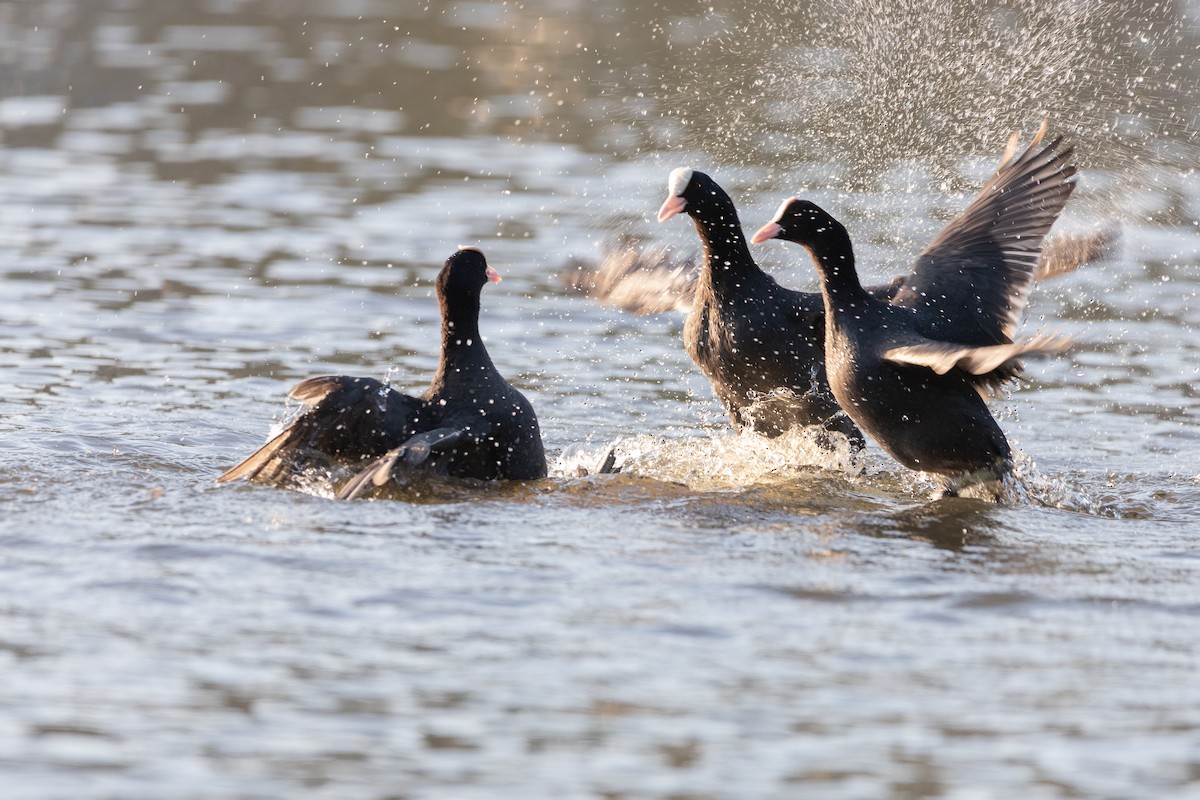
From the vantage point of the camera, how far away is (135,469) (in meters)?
6.90

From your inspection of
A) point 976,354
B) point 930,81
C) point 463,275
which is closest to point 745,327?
point 463,275

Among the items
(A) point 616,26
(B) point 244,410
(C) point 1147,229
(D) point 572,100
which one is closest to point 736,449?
(B) point 244,410

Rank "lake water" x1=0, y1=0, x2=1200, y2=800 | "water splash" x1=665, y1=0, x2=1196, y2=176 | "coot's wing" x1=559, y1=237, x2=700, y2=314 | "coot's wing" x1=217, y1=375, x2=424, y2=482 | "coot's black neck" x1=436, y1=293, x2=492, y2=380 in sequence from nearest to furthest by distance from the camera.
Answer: "lake water" x1=0, y1=0, x2=1200, y2=800
"coot's wing" x1=217, y1=375, x2=424, y2=482
"coot's black neck" x1=436, y1=293, x2=492, y2=380
"coot's wing" x1=559, y1=237, x2=700, y2=314
"water splash" x1=665, y1=0, x2=1196, y2=176

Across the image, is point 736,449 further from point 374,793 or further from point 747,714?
point 374,793

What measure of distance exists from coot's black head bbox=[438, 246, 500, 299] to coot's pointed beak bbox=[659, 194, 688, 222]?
81 cm

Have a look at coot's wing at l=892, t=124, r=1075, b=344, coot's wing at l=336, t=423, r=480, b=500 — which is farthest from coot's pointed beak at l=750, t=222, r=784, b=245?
coot's wing at l=336, t=423, r=480, b=500

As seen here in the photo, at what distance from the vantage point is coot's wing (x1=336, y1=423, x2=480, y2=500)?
6.11m

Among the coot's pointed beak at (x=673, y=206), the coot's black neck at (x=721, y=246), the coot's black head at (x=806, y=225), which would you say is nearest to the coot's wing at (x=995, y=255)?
the coot's black head at (x=806, y=225)

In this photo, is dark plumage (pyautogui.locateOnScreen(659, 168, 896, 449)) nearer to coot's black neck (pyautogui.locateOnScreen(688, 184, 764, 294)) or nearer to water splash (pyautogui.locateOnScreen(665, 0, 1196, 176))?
coot's black neck (pyautogui.locateOnScreen(688, 184, 764, 294))

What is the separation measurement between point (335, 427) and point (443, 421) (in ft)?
1.48

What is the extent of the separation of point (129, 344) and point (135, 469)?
104 inches

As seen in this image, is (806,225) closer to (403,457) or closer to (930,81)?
(403,457)

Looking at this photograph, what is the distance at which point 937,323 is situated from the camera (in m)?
7.15

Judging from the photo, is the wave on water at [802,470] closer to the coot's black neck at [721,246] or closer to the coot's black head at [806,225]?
the coot's black neck at [721,246]
